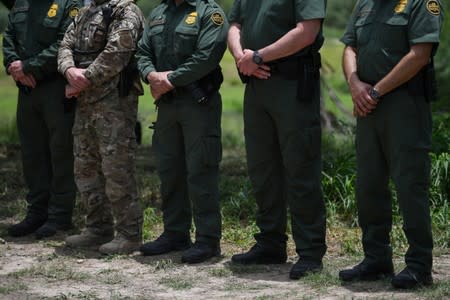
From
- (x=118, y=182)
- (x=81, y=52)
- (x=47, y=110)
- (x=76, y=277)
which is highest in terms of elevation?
(x=81, y=52)

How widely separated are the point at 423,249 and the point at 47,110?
10.0 ft

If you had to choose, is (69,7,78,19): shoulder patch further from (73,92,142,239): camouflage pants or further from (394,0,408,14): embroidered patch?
(394,0,408,14): embroidered patch

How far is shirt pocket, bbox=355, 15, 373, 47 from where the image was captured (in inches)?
198

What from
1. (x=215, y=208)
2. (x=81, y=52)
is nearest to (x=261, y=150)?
(x=215, y=208)

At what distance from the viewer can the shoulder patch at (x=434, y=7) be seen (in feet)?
15.8

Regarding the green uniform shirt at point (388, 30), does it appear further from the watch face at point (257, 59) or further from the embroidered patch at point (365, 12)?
the watch face at point (257, 59)

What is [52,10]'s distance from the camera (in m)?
6.65

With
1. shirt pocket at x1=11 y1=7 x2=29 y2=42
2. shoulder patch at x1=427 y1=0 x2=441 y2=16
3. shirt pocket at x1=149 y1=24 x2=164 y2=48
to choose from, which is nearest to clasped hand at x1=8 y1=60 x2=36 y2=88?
shirt pocket at x1=11 y1=7 x2=29 y2=42

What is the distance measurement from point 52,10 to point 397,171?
3.02 m

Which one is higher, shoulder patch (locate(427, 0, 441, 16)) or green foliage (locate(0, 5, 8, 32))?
green foliage (locate(0, 5, 8, 32))

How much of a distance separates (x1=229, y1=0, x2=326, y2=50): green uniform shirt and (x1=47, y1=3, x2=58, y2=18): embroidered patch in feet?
5.71

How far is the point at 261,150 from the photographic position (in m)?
5.58

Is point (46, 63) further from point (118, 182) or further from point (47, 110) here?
point (118, 182)

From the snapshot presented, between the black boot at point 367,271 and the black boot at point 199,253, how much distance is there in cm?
105
